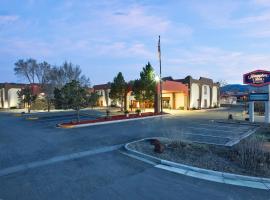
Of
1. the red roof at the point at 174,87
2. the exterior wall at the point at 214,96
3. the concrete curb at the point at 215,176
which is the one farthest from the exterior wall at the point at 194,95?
the concrete curb at the point at 215,176

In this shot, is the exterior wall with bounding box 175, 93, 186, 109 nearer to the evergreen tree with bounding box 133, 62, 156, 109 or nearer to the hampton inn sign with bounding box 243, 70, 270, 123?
the evergreen tree with bounding box 133, 62, 156, 109

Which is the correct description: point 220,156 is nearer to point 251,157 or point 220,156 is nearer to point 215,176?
point 251,157

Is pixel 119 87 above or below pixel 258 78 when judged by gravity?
above

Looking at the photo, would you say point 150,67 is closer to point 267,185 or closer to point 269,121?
point 269,121

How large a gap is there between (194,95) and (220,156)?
41.3 metres

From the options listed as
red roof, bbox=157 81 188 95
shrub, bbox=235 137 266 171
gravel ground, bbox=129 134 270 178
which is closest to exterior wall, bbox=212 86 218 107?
red roof, bbox=157 81 188 95

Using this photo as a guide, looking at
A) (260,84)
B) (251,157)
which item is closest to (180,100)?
(260,84)

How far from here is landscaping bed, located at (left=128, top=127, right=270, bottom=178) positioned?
9398 millimetres

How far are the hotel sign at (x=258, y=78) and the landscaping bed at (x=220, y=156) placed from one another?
46.5 ft

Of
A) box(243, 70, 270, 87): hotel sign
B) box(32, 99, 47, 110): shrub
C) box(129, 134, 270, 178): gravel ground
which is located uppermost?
box(243, 70, 270, 87): hotel sign

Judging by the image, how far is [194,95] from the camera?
51375 mm

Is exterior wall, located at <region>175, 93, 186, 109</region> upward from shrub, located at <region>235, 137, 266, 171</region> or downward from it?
upward

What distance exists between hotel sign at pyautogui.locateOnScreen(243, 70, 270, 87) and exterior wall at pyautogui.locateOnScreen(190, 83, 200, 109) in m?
23.8

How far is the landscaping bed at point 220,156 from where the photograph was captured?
9.40m
